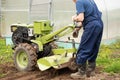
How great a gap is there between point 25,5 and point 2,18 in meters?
1.55

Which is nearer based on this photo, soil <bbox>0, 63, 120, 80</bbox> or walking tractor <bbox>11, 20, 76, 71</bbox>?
soil <bbox>0, 63, 120, 80</bbox>

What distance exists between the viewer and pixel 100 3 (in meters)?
13.0

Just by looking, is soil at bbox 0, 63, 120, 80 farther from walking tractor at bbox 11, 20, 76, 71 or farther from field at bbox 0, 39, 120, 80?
walking tractor at bbox 11, 20, 76, 71

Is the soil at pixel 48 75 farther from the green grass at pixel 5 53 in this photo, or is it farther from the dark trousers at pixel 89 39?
the green grass at pixel 5 53

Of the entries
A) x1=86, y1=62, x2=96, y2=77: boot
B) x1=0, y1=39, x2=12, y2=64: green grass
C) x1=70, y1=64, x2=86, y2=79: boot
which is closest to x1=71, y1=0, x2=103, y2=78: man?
x1=70, y1=64, x2=86, y2=79: boot

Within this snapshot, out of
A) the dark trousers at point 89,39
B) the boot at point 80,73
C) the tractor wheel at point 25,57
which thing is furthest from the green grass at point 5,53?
the dark trousers at point 89,39

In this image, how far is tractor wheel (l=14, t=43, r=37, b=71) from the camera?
862cm

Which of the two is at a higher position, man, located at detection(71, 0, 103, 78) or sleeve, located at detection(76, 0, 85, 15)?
sleeve, located at detection(76, 0, 85, 15)

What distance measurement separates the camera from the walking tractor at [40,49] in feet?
27.2

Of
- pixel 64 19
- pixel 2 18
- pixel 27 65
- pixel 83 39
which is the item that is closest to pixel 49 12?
pixel 64 19

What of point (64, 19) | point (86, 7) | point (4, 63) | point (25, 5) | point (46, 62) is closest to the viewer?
point (86, 7)

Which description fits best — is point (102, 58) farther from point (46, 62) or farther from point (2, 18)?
point (2, 18)

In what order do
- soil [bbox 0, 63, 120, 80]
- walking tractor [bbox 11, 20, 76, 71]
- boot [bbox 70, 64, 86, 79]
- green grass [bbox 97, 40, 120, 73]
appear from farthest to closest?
green grass [bbox 97, 40, 120, 73] → walking tractor [bbox 11, 20, 76, 71] → soil [bbox 0, 63, 120, 80] → boot [bbox 70, 64, 86, 79]

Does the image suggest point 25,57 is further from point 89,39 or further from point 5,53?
point 5,53
